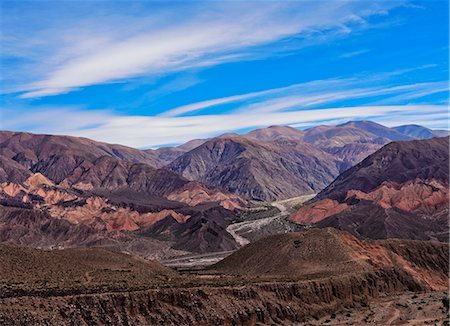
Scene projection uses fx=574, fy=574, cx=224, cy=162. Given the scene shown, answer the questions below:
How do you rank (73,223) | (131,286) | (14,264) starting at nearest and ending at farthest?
(131,286)
(14,264)
(73,223)

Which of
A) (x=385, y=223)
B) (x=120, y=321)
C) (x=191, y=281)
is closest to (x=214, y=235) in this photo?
(x=385, y=223)

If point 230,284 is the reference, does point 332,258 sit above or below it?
below

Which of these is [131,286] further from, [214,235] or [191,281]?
[214,235]

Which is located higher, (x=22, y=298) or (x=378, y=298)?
(x=22, y=298)

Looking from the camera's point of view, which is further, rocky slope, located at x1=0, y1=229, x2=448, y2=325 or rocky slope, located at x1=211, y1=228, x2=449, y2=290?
rocky slope, located at x1=211, y1=228, x2=449, y2=290

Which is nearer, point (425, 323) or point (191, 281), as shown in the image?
point (425, 323)

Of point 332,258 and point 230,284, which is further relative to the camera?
point 332,258

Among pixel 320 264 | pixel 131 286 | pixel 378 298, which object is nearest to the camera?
pixel 131 286

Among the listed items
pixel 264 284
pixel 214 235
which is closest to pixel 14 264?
pixel 264 284

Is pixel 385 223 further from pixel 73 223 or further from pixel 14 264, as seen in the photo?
pixel 14 264

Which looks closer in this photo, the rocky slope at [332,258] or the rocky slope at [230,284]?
the rocky slope at [230,284]
